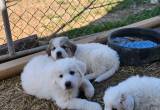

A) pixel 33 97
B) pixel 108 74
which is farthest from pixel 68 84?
pixel 108 74

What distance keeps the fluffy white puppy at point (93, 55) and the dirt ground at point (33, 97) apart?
0.11 m

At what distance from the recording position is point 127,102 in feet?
11.9

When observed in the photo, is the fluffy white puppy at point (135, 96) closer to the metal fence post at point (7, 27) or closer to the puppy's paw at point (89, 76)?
the puppy's paw at point (89, 76)

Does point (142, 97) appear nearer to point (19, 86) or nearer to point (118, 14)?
point (19, 86)

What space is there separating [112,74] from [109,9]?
283 cm

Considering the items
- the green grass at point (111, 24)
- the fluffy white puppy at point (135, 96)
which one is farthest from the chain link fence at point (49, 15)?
the fluffy white puppy at point (135, 96)

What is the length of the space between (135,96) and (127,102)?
0.23 m

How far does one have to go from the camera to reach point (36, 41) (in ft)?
19.3

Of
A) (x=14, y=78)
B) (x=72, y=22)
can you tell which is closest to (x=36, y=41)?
(x=14, y=78)

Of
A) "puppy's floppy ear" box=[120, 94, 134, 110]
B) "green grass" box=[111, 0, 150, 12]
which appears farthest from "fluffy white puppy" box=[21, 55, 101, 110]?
"green grass" box=[111, 0, 150, 12]

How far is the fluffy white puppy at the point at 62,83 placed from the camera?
4.25 meters

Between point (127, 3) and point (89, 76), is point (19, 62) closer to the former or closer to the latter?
point (89, 76)

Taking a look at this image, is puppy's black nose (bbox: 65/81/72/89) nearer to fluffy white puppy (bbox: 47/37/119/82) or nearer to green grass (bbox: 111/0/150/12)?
fluffy white puppy (bbox: 47/37/119/82)

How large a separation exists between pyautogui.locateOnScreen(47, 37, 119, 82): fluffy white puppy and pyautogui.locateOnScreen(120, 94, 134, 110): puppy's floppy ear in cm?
124
